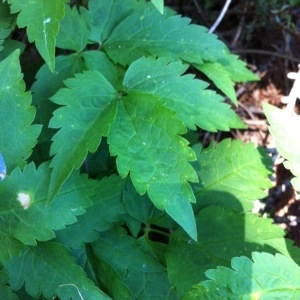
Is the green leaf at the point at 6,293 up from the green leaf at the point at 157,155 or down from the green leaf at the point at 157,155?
down

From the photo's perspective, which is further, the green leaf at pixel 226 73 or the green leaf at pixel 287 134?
the green leaf at pixel 226 73

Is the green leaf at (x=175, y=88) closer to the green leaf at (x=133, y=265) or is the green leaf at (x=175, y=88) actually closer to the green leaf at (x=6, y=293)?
the green leaf at (x=133, y=265)

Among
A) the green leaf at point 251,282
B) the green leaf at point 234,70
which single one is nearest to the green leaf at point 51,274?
the green leaf at point 251,282

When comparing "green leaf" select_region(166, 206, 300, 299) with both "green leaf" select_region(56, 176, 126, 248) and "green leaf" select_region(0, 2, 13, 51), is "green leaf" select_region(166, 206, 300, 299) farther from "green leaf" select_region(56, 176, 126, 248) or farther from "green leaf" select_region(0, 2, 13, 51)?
"green leaf" select_region(0, 2, 13, 51)

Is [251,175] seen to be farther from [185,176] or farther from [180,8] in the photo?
[180,8]

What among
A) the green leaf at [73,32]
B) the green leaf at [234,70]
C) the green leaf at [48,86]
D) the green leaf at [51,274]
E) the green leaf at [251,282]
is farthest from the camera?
the green leaf at [234,70]

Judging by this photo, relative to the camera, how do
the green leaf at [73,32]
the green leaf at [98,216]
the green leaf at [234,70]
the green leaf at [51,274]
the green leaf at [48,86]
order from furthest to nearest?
the green leaf at [234,70], the green leaf at [73,32], the green leaf at [48,86], the green leaf at [98,216], the green leaf at [51,274]
